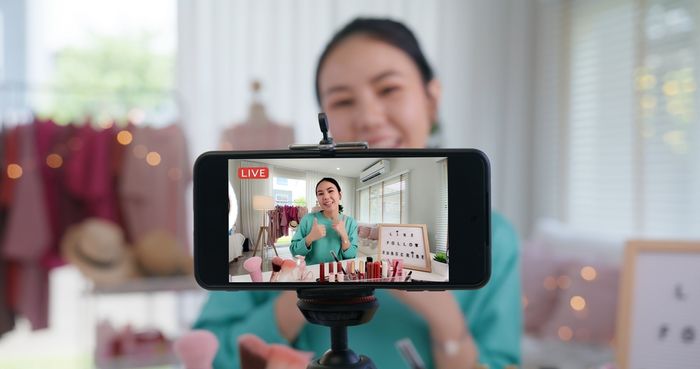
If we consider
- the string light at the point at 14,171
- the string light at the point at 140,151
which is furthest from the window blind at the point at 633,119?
the string light at the point at 14,171

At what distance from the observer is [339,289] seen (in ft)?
1.57

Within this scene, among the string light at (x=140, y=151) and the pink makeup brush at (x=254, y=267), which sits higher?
the string light at (x=140, y=151)

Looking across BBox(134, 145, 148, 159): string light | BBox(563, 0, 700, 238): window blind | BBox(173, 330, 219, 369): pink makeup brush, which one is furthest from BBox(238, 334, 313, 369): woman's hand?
BBox(563, 0, 700, 238): window blind

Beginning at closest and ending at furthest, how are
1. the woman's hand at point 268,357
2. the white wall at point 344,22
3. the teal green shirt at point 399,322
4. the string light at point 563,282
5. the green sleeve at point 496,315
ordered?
the woman's hand at point 268,357
the teal green shirt at point 399,322
the green sleeve at point 496,315
the string light at point 563,282
the white wall at point 344,22

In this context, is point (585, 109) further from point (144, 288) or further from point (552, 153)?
point (144, 288)

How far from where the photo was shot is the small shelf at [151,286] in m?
1.77

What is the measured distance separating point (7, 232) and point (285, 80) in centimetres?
99

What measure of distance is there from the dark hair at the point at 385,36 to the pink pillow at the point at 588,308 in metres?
0.87

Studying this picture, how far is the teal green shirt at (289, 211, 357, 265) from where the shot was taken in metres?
0.48

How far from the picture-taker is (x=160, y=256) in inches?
72.1

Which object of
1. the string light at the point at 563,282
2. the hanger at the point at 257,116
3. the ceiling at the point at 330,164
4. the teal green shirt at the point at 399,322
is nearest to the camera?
the ceiling at the point at 330,164

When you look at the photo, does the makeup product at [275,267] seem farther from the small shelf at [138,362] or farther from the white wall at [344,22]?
the white wall at [344,22]

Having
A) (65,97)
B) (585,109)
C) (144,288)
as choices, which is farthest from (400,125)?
(65,97)

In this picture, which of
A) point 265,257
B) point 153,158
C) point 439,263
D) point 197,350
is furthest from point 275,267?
point 153,158
